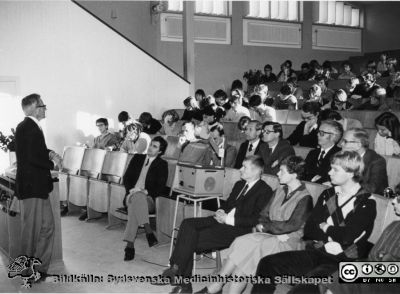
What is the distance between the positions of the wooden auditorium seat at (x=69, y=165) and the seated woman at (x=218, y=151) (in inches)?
73.2

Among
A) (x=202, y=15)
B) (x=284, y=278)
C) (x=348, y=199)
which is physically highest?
(x=202, y=15)

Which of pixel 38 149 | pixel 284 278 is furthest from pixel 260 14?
pixel 284 278

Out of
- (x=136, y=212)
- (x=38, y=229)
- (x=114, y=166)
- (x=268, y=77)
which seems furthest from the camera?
(x=268, y=77)

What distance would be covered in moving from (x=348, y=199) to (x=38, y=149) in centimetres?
218

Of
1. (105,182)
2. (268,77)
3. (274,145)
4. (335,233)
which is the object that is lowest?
(105,182)

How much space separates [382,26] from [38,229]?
11.9 meters

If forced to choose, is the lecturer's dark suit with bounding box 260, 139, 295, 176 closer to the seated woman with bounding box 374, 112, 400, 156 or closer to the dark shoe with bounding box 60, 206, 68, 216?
the seated woman with bounding box 374, 112, 400, 156

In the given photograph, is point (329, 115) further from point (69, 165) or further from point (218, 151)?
point (69, 165)

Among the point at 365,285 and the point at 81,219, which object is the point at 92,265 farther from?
the point at 365,285

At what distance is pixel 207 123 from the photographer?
6.48 metres

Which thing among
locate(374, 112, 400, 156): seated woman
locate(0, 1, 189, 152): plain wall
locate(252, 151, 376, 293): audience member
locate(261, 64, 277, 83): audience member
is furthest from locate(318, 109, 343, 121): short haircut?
locate(261, 64, 277, 83): audience member

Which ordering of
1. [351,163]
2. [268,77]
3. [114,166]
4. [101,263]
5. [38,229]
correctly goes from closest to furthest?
[351,163] → [38,229] → [101,263] → [114,166] → [268,77]

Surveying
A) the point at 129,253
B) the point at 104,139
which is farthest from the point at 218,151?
the point at 104,139

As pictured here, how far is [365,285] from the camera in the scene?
258 cm
